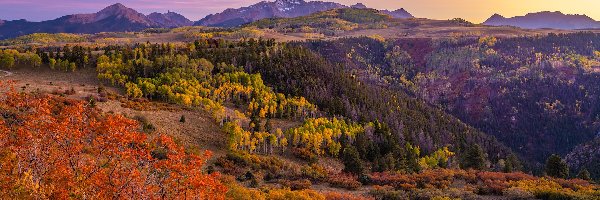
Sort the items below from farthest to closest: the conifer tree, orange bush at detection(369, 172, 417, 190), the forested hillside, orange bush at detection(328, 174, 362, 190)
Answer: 1. the conifer tree
2. orange bush at detection(328, 174, 362, 190)
3. orange bush at detection(369, 172, 417, 190)
4. the forested hillside

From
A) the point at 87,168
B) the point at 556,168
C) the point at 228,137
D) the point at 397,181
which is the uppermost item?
the point at 87,168

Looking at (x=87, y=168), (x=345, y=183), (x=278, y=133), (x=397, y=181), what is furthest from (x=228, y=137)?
(x=87, y=168)

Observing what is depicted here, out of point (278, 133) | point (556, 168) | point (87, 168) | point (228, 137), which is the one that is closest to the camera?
point (87, 168)

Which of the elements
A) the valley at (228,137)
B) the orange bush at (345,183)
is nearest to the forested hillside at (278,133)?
the orange bush at (345,183)

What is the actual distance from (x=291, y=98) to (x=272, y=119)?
19.9 m

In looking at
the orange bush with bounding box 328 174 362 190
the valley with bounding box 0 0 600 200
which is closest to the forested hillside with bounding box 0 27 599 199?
the orange bush with bounding box 328 174 362 190

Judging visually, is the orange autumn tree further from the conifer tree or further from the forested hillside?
the conifer tree

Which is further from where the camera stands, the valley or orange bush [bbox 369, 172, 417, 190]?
orange bush [bbox 369, 172, 417, 190]

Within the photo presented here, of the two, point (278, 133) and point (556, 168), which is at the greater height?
point (278, 133)

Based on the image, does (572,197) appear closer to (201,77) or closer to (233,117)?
(233,117)

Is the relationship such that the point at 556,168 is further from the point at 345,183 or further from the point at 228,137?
the point at 228,137

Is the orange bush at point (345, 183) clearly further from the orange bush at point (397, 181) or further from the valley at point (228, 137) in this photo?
the orange bush at point (397, 181)

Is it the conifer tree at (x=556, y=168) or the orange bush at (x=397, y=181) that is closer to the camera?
the orange bush at (x=397, y=181)

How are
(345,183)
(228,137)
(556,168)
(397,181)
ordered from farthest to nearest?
(228,137), (556,168), (397,181), (345,183)
